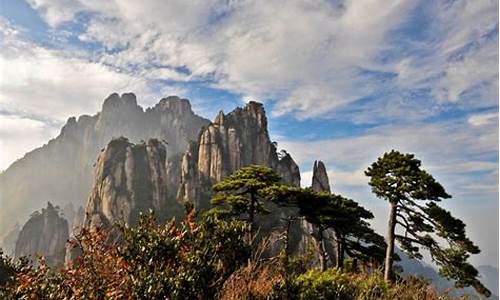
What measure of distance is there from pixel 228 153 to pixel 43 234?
164 ft

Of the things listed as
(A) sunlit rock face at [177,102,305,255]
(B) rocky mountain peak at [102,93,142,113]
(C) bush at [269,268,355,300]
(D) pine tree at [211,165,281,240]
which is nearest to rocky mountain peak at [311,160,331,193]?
(A) sunlit rock face at [177,102,305,255]

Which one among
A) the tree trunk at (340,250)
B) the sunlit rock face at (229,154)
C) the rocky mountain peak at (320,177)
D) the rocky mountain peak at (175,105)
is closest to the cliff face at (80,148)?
the rocky mountain peak at (175,105)

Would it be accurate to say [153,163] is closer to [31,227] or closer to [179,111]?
[31,227]

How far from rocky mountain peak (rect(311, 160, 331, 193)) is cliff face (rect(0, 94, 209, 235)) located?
275 ft

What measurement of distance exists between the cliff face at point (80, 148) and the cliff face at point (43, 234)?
72.9 m

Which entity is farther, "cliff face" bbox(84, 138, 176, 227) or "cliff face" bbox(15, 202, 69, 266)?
"cliff face" bbox(15, 202, 69, 266)

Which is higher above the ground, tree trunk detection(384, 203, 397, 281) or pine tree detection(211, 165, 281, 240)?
pine tree detection(211, 165, 281, 240)

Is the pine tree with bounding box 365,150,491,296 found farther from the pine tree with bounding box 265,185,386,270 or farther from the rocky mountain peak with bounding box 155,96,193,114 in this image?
the rocky mountain peak with bounding box 155,96,193,114

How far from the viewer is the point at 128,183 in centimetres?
7906

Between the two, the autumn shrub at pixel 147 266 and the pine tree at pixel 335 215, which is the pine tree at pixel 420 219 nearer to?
the pine tree at pixel 335 215

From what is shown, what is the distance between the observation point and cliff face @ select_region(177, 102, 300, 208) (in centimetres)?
7844

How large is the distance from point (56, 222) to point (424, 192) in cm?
9545

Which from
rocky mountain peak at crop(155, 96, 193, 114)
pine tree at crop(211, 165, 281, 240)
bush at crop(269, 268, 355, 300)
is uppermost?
rocky mountain peak at crop(155, 96, 193, 114)

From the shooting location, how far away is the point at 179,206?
76.1 meters
